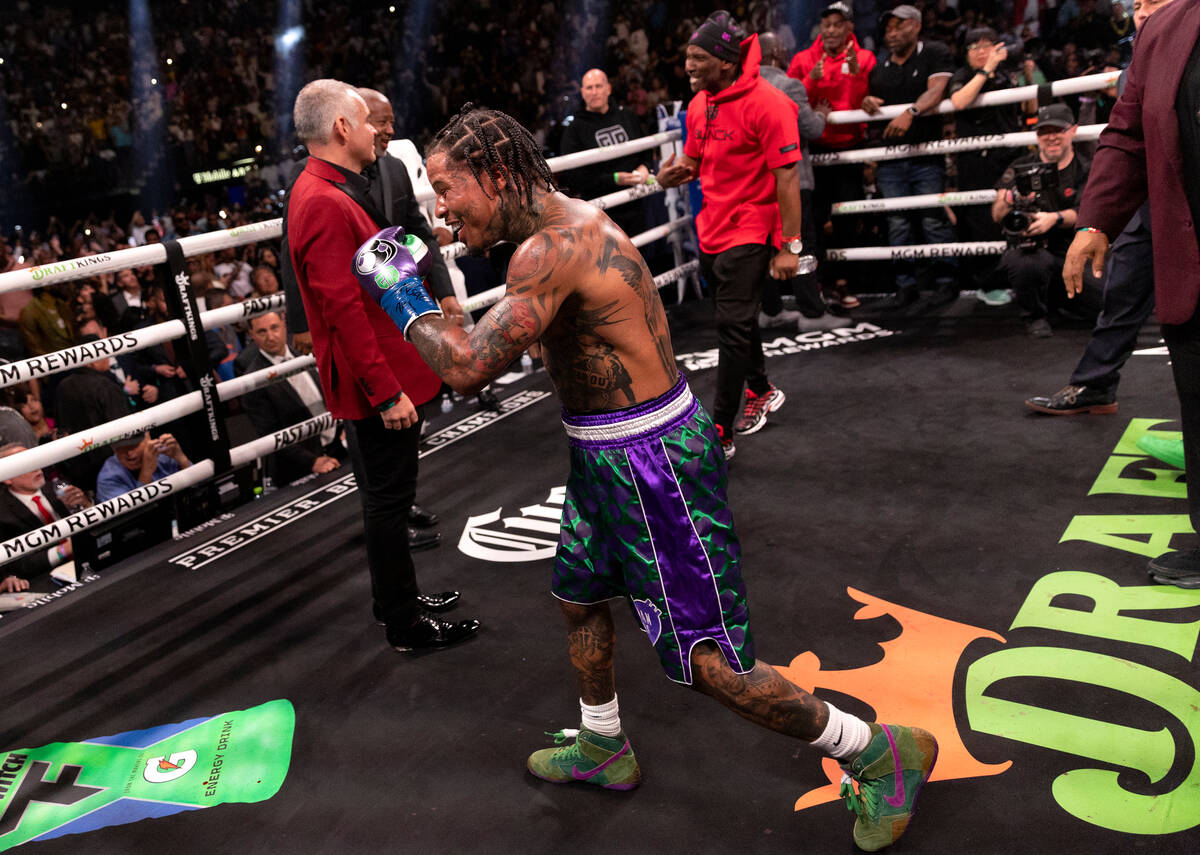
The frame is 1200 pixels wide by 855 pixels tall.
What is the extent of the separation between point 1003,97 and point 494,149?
4296 mm

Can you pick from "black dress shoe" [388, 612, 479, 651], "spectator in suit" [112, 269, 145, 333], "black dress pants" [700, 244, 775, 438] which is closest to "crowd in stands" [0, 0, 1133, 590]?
"spectator in suit" [112, 269, 145, 333]

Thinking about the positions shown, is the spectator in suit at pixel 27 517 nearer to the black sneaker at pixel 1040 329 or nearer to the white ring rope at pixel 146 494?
the white ring rope at pixel 146 494

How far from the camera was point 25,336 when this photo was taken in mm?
4789

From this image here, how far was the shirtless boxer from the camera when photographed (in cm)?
168

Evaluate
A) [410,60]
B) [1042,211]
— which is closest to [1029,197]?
[1042,211]

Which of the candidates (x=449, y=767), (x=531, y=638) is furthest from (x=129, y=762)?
(x=531, y=638)

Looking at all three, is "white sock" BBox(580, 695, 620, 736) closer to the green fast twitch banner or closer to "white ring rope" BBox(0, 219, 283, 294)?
the green fast twitch banner

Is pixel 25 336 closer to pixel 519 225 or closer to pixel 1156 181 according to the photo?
pixel 519 225

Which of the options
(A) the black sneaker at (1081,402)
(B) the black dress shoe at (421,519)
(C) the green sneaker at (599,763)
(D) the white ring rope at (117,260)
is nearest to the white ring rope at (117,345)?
(D) the white ring rope at (117,260)

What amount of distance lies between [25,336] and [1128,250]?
5062 mm

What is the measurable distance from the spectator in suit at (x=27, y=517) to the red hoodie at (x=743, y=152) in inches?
104

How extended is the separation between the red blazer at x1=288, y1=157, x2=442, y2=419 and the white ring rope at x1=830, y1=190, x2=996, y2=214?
12.4ft

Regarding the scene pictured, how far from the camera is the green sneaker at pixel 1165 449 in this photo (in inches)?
121

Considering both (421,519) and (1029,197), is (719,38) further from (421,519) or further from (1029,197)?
(1029,197)
